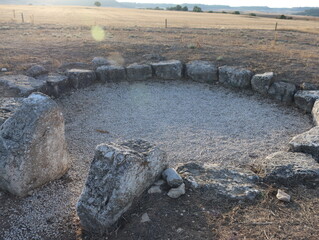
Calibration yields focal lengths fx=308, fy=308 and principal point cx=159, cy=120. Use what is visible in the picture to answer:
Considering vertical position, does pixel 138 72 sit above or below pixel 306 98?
above

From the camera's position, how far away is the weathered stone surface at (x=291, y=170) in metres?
5.04

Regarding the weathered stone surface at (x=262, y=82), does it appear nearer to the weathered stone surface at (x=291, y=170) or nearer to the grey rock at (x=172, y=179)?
the weathered stone surface at (x=291, y=170)

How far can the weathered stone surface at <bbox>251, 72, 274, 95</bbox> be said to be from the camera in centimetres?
970

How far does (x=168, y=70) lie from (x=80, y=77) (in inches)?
121

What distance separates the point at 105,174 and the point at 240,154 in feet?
11.9

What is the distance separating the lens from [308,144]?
598 centimetres

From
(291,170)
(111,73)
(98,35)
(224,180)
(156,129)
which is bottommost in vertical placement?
(156,129)

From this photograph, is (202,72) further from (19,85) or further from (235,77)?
(19,85)

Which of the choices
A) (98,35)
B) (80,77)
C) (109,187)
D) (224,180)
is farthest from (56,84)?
(98,35)

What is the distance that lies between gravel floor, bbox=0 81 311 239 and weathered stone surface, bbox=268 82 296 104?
303 millimetres

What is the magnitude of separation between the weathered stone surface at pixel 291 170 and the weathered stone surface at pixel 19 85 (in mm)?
6366

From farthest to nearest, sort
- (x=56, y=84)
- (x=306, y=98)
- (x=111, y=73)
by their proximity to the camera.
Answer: (x=111, y=73), (x=56, y=84), (x=306, y=98)

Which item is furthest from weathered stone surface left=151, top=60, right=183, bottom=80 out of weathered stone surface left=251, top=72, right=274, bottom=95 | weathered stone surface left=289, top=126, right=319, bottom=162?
weathered stone surface left=289, top=126, right=319, bottom=162

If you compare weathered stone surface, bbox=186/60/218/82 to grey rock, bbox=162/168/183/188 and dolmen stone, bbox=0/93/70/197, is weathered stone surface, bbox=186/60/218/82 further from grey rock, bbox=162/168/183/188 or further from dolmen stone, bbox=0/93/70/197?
dolmen stone, bbox=0/93/70/197
